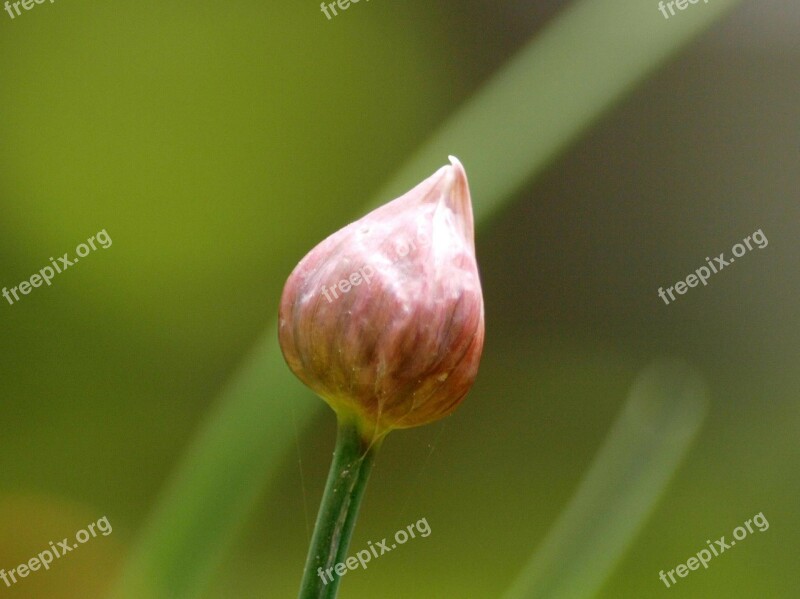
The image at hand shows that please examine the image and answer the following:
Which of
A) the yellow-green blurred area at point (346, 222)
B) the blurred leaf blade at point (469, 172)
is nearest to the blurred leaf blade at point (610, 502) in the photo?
the blurred leaf blade at point (469, 172)

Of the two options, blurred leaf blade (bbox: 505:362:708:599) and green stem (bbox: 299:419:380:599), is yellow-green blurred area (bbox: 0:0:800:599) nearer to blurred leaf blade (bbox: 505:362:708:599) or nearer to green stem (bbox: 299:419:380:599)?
blurred leaf blade (bbox: 505:362:708:599)

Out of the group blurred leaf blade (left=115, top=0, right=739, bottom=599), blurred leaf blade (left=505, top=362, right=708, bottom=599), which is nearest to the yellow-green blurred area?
blurred leaf blade (left=115, top=0, right=739, bottom=599)

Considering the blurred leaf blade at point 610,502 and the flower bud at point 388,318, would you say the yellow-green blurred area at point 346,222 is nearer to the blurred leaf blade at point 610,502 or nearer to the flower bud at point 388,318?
the blurred leaf blade at point 610,502

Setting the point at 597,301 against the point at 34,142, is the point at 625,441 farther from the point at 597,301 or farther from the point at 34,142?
the point at 34,142

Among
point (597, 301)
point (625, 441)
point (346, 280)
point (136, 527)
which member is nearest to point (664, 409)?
point (625, 441)

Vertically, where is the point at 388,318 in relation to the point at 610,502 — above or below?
above

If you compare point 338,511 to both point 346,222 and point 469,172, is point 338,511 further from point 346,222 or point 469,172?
point 346,222

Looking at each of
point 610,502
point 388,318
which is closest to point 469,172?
point 610,502
